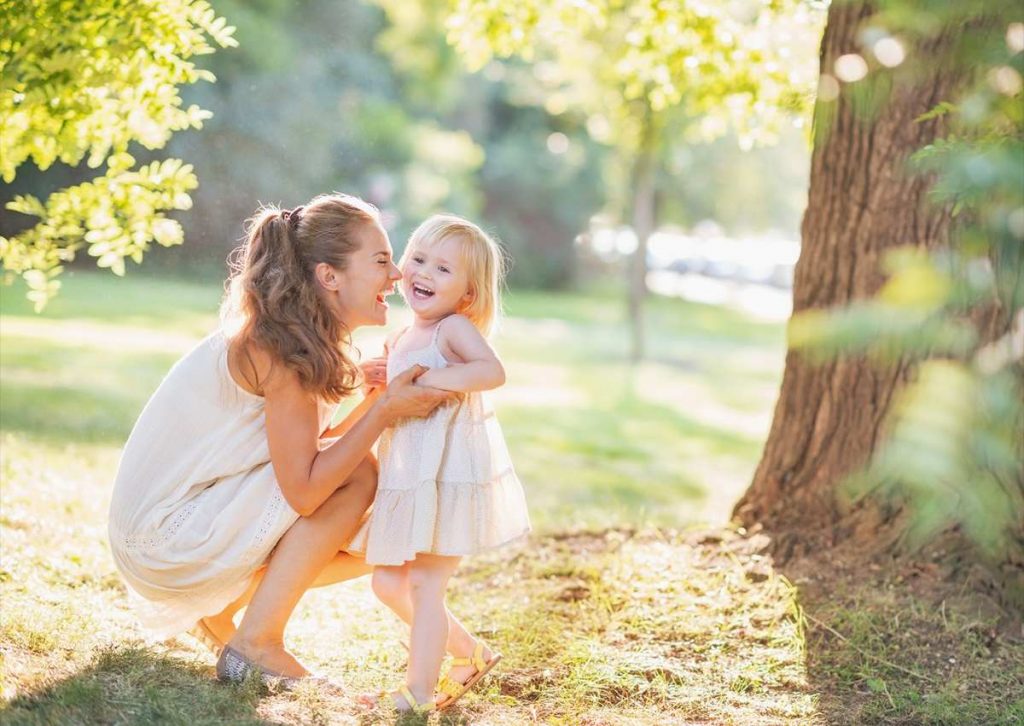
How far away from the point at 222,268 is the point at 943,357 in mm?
15037

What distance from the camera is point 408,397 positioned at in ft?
8.89

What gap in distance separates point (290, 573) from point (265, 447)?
12.4 inches

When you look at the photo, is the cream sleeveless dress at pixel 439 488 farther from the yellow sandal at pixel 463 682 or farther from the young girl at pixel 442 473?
the yellow sandal at pixel 463 682

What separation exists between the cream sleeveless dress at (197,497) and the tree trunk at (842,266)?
5.48ft

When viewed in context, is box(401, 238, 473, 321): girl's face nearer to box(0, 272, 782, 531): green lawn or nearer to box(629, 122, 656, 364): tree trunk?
box(0, 272, 782, 531): green lawn

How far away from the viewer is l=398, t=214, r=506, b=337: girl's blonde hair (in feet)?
9.22

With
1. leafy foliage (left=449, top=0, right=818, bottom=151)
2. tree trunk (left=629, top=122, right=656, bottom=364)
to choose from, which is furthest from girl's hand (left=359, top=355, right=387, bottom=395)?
tree trunk (left=629, top=122, right=656, bottom=364)

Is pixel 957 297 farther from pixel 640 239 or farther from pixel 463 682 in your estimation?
pixel 640 239

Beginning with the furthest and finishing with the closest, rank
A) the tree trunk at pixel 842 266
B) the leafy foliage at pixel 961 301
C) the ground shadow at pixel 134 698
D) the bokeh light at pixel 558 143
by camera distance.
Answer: the bokeh light at pixel 558 143 → the tree trunk at pixel 842 266 → the ground shadow at pixel 134 698 → the leafy foliage at pixel 961 301

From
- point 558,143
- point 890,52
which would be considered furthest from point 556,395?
point 558,143

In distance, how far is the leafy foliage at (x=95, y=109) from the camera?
307 centimetres

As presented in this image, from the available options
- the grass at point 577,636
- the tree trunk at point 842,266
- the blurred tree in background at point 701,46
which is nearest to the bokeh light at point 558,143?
the blurred tree in background at point 701,46

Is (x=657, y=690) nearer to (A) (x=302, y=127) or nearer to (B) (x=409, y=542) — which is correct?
Answer: (B) (x=409, y=542)

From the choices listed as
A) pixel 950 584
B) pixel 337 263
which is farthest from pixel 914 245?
pixel 337 263
